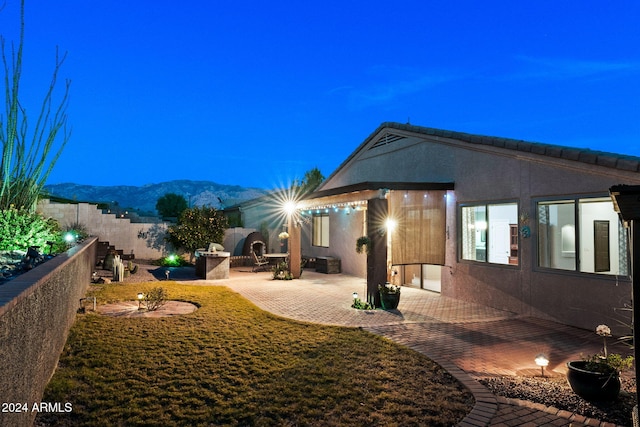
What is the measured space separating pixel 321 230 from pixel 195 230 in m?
6.27

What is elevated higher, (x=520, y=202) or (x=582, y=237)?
(x=520, y=202)

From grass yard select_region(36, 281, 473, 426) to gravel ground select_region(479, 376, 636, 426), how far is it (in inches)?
22.0

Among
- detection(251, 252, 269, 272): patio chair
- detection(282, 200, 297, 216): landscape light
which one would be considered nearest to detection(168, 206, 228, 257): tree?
detection(251, 252, 269, 272): patio chair

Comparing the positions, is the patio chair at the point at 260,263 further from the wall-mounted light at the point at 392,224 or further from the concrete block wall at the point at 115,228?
the wall-mounted light at the point at 392,224

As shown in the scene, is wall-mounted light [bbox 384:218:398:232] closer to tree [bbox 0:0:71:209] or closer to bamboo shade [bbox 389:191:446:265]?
bamboo shade [bbox 389:191:446:265]

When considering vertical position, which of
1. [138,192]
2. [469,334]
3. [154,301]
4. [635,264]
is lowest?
[469,334]

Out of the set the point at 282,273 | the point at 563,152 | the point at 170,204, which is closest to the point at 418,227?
the point at 563,152

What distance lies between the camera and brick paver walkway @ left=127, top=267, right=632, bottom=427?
421 centimetres

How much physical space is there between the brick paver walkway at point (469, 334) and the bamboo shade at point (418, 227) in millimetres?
1237

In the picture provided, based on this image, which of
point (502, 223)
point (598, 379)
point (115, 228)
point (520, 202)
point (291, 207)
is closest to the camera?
point (598, 379)

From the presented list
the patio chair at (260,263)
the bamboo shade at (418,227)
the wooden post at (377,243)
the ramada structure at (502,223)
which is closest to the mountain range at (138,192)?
the patio chair at (260,263)

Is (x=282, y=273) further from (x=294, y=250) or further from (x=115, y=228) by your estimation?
(x=115, y=228)

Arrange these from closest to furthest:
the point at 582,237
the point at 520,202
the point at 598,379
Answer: the point at 598,379 < the point at 582,237 < the point at 520,202

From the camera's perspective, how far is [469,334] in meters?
7.46
